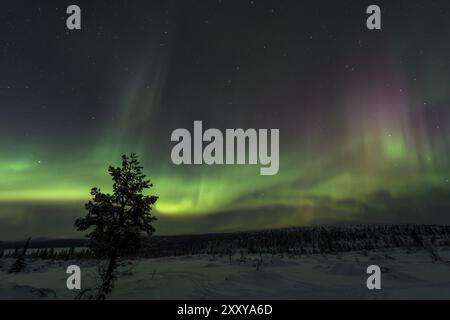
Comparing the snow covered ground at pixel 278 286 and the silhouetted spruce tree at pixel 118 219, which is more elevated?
the silhouetted spruce tree at pixel 118 219

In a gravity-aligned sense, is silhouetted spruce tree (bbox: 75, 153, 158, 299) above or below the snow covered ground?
above

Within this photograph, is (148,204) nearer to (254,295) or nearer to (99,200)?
(99,200)

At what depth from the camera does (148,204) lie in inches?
893
